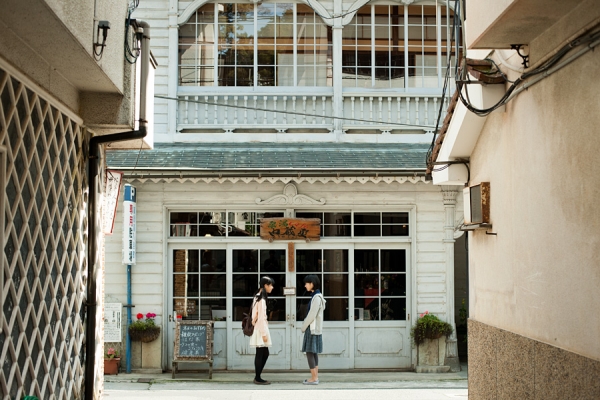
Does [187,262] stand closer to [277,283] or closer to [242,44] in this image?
[277,283]

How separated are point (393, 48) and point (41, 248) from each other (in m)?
11.7

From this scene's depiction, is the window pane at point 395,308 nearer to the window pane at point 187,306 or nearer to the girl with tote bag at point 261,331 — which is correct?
the girl with tote bag at point 261,331

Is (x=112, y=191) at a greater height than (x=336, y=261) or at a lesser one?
greater

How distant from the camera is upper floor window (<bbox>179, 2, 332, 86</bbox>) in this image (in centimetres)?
1784

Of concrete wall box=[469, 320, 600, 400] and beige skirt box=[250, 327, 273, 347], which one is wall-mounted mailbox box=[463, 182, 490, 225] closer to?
concrete wall box=[469, 320, 600, 400]

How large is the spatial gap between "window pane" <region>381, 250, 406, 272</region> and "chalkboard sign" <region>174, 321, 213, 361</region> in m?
3.62

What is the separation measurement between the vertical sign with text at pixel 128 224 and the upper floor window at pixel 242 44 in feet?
9.89

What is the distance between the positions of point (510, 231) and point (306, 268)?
8245mm

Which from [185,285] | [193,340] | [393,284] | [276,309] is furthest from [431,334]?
[185,285]

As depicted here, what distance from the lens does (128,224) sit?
52.9 feet

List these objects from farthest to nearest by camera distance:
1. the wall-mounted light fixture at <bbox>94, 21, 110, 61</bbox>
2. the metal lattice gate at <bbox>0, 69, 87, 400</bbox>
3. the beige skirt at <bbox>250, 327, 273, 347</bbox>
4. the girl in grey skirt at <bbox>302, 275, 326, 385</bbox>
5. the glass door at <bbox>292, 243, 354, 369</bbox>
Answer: the glass door at <bbox>292, 243, 354, 369</bbox>
the beige skirt at <bbox>250, 327, 273, 347</bbox>
the girl in grey skirt at <bbox>302, 275, 326, 385</bbox>
the wall-mounted light fixture at <bbox>94, 21, 110, 61</bbox>
the metal lattice gate at <bbox>0, 69, 87, 400</bbox>

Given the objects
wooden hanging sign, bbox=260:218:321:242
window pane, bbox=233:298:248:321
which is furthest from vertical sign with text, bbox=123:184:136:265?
wooden hanging sign, bbox=260:218:321:242

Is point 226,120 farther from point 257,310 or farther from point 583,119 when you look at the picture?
point 583,119

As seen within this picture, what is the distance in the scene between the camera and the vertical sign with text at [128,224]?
52.6 ft
